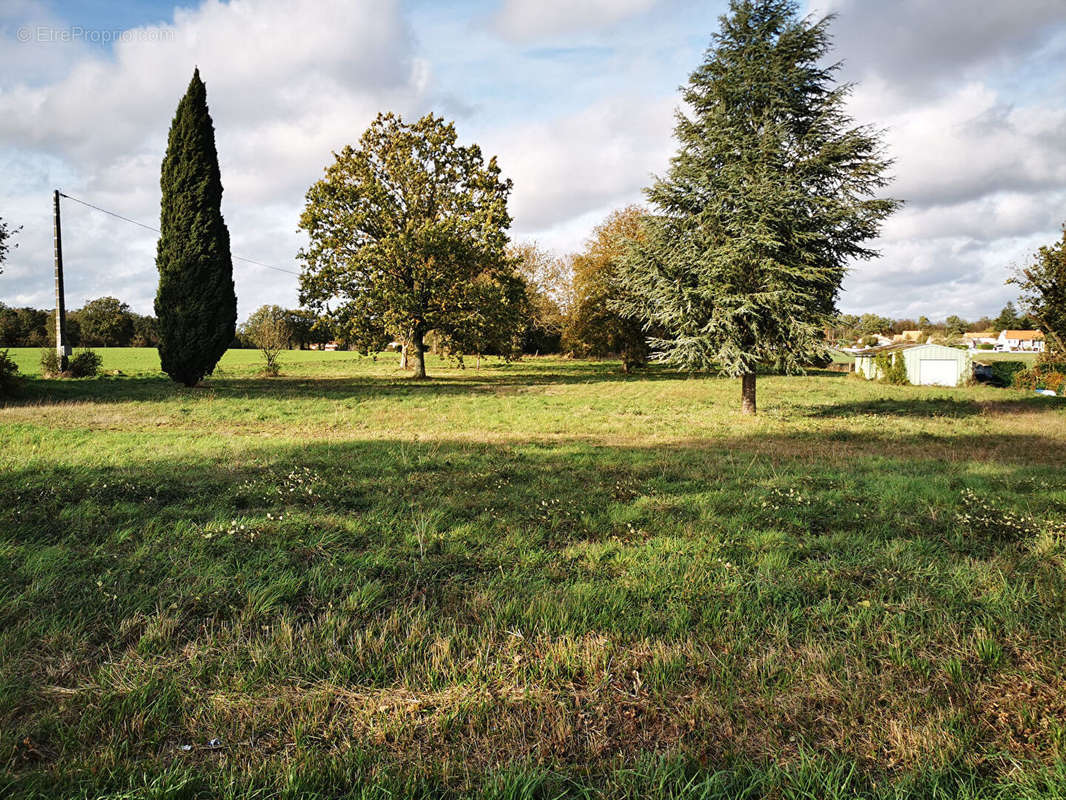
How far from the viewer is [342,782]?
210cm

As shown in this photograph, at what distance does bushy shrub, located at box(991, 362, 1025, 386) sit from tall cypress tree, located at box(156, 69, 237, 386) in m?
40.4

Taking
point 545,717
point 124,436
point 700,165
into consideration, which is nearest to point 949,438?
point 700,165

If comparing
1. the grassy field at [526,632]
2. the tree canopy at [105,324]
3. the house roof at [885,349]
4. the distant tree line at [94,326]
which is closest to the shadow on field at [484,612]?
the grassy field at [526,632]

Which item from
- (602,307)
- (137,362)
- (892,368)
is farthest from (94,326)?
(892,368)

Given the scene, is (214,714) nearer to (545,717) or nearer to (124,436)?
(545,717)

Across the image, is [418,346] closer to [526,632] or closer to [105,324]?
[526,632]

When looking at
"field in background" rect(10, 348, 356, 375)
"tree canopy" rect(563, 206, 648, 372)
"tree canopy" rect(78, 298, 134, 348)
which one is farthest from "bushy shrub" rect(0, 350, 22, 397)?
"tree canopy" rect(78, 298, 134, 348)

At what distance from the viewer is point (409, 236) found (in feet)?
83.6

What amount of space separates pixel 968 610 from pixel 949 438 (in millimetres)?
10088

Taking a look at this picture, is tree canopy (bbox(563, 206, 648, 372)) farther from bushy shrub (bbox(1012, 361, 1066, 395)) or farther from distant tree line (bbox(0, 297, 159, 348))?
distant tree line (bbox(0, 297, 159, 348))

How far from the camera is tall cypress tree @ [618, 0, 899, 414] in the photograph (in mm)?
13703

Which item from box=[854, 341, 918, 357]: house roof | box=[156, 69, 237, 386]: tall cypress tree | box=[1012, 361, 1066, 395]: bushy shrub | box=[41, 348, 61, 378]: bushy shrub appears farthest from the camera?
box=[854, 341, 918, 357]: house roof

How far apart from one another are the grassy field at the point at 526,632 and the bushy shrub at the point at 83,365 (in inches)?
825

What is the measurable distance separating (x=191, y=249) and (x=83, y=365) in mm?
9038
